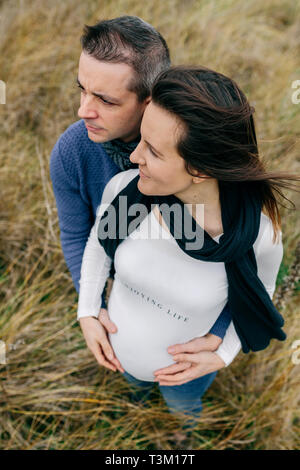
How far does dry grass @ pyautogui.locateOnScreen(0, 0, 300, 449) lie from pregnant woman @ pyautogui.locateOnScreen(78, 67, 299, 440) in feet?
0.94

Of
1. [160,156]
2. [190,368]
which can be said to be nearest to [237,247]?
[160,156]

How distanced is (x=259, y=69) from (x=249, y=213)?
2.93 m

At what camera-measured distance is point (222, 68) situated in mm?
3252

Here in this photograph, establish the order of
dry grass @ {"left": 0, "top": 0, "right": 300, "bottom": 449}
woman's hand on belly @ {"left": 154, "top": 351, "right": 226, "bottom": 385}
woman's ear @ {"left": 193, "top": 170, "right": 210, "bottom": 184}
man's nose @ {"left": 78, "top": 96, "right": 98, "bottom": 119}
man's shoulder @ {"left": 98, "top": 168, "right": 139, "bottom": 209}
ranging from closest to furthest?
woman's ear @ {"left": 193, "top": 170, "right": 210, "bottom": 184}
man's nose @ {"left": 78, "top": 96, "right": 98, "bottom": 119}
man's shoulder @ {"left": 98, "top": 168, "right": 139, "bottom": 209}
woman's hand on belly @ {"left": 154, "top": 351, "right": 226, "bottom": 385}
dry grass @ {"left": 0, "top": 0, "right": 300, "bottom": 449}

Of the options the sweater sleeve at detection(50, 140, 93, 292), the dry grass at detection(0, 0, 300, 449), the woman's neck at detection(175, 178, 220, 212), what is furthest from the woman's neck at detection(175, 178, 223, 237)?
the sweater sleeve at detection(50, 140, 93, 292)

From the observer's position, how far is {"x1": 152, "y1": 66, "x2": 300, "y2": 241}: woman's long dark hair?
0.96m

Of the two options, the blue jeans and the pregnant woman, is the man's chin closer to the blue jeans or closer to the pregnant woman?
the pregnant woman

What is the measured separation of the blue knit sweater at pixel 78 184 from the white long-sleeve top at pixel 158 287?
0.09m

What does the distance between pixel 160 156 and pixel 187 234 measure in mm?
264

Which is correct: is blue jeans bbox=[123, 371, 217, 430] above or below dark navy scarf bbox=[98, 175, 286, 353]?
below

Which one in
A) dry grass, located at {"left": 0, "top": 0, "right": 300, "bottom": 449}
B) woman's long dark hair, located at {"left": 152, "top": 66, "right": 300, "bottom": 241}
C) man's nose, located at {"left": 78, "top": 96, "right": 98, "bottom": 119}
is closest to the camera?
woman's long dark hair, located at {"left": 152, "top": 66, "right": 300, "bottom": 241}

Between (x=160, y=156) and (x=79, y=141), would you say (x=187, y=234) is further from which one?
(x=79, y=141)

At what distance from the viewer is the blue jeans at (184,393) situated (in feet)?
5.48

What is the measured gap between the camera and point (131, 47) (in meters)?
1.17
